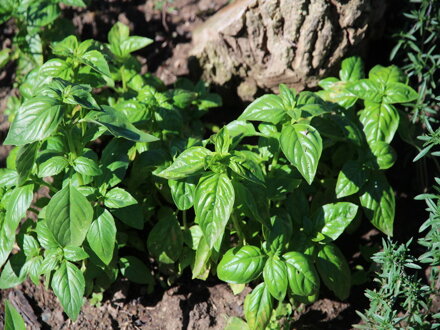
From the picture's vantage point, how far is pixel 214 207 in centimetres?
237

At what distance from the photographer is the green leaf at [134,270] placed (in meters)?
3.02

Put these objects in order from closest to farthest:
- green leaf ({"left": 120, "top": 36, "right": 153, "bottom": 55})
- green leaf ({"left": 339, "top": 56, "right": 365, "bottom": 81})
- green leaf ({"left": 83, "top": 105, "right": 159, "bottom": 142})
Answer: green leaf ({"left": 83, "top": 105, "right": 159, "bottom": 142}) → green leaf ({"left": 339, "top": 56, "right": 365, "bottom": 81}) → green leaf ({"left": 120, "top": 36, "right": 153, "bottom": 55})

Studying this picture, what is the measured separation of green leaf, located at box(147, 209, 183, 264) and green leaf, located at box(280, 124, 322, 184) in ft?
2.74

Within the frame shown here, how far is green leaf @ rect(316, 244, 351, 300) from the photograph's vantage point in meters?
2.75

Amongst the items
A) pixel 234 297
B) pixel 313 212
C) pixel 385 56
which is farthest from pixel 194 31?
pixel 234 297

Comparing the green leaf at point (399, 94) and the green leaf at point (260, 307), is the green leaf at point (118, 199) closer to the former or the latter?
the green leaf at point (260, 307)

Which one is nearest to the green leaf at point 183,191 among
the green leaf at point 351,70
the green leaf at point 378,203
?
the green leaf at point 378,203

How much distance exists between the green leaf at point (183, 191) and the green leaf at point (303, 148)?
52 centimetres

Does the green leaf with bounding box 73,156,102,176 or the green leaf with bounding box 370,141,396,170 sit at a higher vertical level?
the green leaf with bounding box 73,156,102,176

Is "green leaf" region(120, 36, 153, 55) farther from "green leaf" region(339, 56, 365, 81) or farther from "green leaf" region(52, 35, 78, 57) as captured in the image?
"green leaf" region(339, 56, 365, 81)

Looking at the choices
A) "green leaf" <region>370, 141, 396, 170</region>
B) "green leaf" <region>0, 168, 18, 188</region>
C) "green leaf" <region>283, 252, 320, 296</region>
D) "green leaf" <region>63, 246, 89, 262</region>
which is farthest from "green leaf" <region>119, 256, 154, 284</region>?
"green leaf" <region>370, 141, 396, 170</region>

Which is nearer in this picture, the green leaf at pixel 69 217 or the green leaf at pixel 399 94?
the green leaf at pixel 69 217

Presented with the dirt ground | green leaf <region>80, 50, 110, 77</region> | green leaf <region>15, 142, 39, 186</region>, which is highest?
green leaf <region>80, 50, 110, 77</region>

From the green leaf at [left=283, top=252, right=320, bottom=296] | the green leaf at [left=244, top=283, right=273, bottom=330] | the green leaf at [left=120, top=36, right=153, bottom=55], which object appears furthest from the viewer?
the green leaf at [left=120, top=36, right=153, bottom=55]
